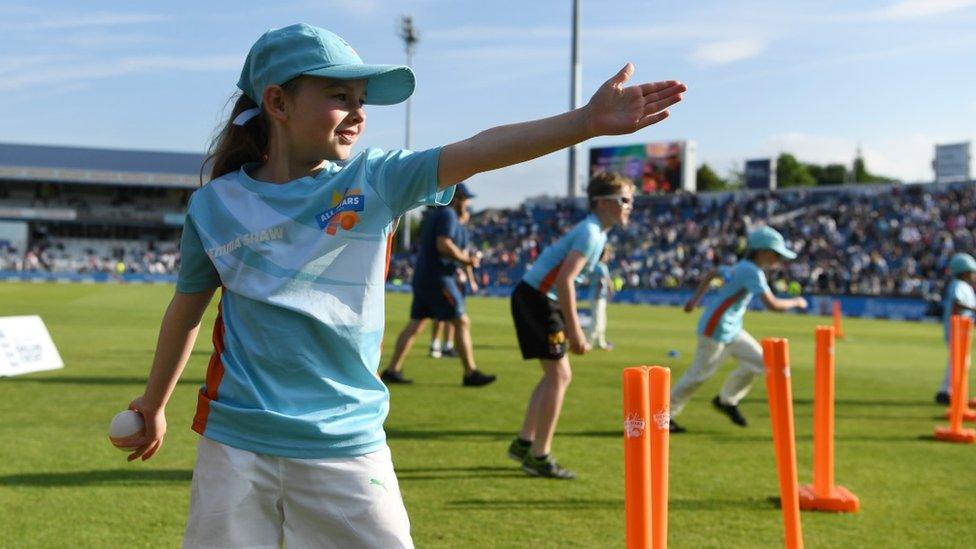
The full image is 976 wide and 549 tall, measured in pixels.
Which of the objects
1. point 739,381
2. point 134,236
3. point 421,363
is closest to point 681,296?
point 421,363

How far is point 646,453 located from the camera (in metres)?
3.06

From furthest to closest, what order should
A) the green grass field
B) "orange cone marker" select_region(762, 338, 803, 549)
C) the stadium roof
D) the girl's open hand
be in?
the stadium roof → the green grass field → "orange cone marker" select_region(762, 338, 803, 549) → the girl's open hand

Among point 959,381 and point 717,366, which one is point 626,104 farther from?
point 959,381

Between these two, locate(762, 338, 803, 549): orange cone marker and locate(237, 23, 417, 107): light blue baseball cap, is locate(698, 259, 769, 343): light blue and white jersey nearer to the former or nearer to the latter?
locate(762, 338, 803, 549): orange cone marker

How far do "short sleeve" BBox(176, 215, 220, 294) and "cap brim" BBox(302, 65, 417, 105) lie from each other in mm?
587

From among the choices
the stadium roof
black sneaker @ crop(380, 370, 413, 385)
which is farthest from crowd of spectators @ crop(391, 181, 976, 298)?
the stadium roof

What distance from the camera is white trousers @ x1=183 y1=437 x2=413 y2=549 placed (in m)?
2.58

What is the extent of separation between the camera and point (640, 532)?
10.1 ft

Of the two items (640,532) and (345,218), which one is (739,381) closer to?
(640,532)

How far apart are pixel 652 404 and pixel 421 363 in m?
11.7

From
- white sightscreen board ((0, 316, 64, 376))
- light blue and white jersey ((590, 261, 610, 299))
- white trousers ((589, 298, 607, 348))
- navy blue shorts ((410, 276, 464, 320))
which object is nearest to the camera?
white sightscreen board ((0, 316, 64, 376))

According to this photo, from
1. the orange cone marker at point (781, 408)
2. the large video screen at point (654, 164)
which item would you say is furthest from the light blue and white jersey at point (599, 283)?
Answer: the large video screen at point (654, 164)

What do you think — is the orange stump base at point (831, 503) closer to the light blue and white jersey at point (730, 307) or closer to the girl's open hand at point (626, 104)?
the light blue and white jersey at point (730, 307)

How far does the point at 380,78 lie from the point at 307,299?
25.8 inches
